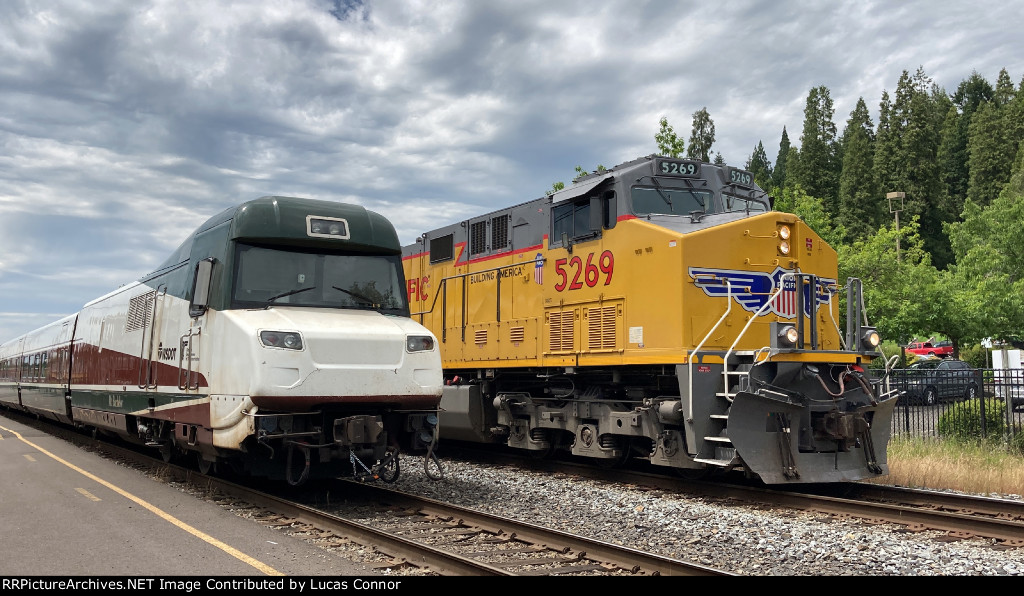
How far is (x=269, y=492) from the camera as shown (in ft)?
30.8

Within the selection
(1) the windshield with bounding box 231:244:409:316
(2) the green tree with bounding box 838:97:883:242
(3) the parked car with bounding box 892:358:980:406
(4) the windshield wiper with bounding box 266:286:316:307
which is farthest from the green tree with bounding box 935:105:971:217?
(4) the windshield wiper with bounding box 266:286:316:307

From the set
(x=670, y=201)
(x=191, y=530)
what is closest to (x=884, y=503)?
(x=670, y=201)

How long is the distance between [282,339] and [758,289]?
6.02 metres

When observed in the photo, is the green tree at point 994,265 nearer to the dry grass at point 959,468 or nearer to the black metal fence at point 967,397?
the black metal fence at point 967,397

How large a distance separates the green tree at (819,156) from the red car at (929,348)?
1488cm

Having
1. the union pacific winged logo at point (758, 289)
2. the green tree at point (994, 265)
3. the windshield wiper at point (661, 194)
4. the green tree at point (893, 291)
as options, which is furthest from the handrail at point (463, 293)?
the green tree at point (994, 265)

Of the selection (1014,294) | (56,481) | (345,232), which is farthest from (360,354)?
(1014,294)

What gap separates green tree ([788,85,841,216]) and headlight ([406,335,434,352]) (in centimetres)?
6200

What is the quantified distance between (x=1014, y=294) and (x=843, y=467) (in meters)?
20.0

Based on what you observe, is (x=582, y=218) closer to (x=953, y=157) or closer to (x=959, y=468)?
(x=959, y=468)

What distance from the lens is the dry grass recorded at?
10344 millimetres

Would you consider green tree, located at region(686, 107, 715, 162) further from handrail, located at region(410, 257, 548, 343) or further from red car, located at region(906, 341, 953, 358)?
handrail, located at region(410, 257, 548, 343)

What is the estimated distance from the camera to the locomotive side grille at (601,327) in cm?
1083
